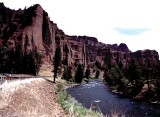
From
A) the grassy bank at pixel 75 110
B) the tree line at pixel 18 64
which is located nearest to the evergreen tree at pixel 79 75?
the tree line at pixel 18 64

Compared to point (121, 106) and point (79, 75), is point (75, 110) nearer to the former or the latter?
point (121, 106)

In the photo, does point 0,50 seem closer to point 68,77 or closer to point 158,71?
point 68,77

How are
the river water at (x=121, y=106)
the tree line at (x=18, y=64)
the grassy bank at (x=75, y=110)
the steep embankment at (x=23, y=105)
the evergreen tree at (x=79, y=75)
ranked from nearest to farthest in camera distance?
1. the steep embankment at (x=23, y=105)
2. the grassy bank at (x=75, y=110)
3. the river water at (x=121, y=106)
4. the tree line at (x=18, y=64)
5. the evergreen tree at (x=79, y=75)

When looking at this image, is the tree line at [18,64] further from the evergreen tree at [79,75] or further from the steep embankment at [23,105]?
the steep embankment at [23,105]

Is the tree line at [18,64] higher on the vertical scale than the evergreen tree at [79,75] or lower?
higher

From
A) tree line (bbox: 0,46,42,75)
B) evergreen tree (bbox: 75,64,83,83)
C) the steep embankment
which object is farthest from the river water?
evergreen tree (bbox: 75,64,83,83)

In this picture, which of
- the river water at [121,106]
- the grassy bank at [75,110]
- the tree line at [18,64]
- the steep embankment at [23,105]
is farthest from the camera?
the tree line at [18,64]

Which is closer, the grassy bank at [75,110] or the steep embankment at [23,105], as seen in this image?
the steep embankment at [23,105]

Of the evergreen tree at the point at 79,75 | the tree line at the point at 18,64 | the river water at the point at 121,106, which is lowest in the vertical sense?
the river water at the point at 121,106

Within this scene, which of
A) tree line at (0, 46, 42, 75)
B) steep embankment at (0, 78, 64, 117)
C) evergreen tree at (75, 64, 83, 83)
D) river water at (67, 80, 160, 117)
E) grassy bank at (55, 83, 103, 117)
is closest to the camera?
steep embankment at (0, 78, 64, 117)

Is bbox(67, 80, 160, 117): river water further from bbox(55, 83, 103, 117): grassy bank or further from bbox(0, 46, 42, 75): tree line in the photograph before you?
bbox(0, 46, 42, 75): tree line

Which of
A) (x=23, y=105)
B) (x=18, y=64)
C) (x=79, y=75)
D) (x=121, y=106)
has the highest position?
(x=18, y=64)

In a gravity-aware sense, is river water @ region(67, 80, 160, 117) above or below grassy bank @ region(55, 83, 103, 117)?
below

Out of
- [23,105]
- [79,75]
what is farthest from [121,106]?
[79,75]
